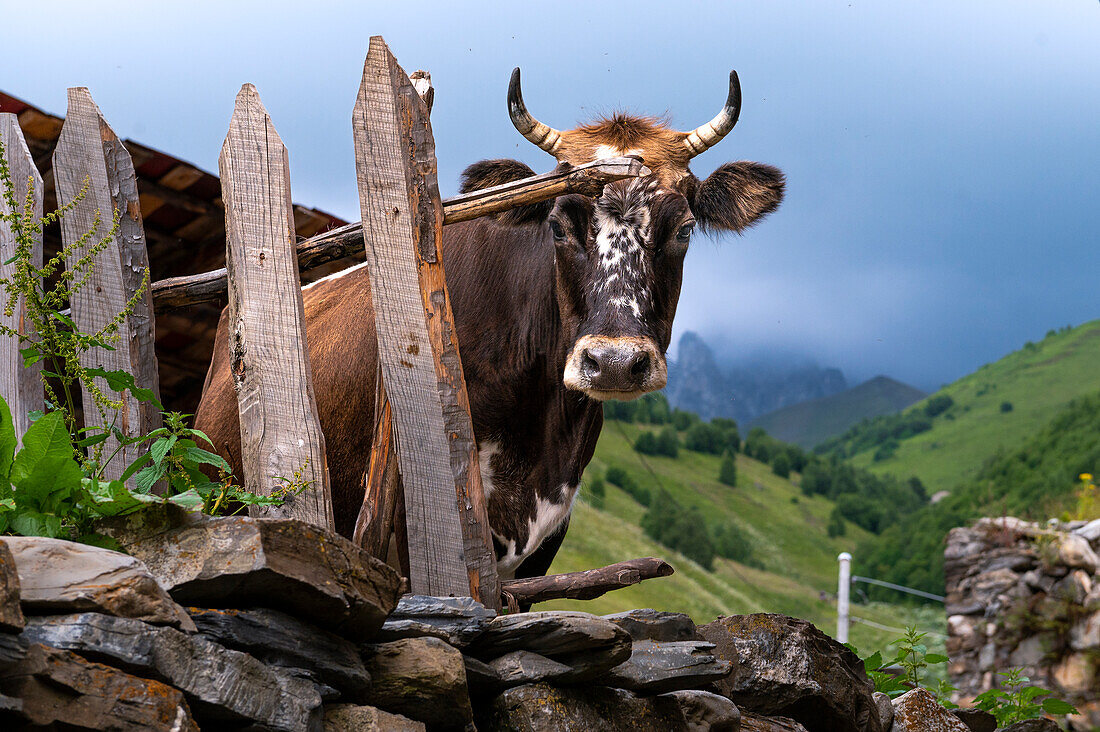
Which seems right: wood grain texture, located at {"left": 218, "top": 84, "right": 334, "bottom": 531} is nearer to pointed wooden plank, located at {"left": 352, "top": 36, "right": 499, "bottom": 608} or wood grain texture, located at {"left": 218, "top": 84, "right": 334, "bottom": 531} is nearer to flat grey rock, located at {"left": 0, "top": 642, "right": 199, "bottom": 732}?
pointed wooden plank, located at {"left": 352, "top": 36, "right": 499, "bottom": 608}

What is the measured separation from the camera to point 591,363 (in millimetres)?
3656

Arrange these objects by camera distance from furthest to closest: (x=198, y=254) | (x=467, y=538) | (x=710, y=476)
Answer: (x=710, y=476) < (x=198, y=254) < (x=467, y=538)

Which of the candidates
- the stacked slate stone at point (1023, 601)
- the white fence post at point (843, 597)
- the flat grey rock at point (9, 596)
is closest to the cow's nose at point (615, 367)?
the flat grey rock at point (9, 596)

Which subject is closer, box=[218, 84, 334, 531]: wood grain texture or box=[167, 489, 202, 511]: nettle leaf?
box=[167, 489, 202, 511]: nettle leaf

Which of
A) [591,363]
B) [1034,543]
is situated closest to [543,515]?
[591,363]

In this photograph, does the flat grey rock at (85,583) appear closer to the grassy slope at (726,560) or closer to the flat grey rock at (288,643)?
the flat grey rock at (288,643)

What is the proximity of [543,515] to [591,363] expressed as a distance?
2.73 ft

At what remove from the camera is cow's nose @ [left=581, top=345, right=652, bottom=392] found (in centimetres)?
359

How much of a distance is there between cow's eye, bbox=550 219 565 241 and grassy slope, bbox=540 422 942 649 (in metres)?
26.3

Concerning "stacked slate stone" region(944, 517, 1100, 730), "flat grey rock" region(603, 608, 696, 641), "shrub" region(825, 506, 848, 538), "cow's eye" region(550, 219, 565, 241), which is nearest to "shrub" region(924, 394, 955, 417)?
"shrub" region(825, 506, 848, 538)

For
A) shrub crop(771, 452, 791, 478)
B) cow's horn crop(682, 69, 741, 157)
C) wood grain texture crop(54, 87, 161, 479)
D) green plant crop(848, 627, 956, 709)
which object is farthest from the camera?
shrub crop(771, 452, 791, 478)

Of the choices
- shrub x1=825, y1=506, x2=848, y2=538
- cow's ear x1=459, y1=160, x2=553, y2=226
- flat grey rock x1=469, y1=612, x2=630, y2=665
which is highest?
cow's ear x1=459, y1=160, x2=553, y2=226

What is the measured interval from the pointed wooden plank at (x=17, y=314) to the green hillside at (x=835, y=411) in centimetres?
11305

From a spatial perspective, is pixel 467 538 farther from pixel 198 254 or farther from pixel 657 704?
pixel 198 254
